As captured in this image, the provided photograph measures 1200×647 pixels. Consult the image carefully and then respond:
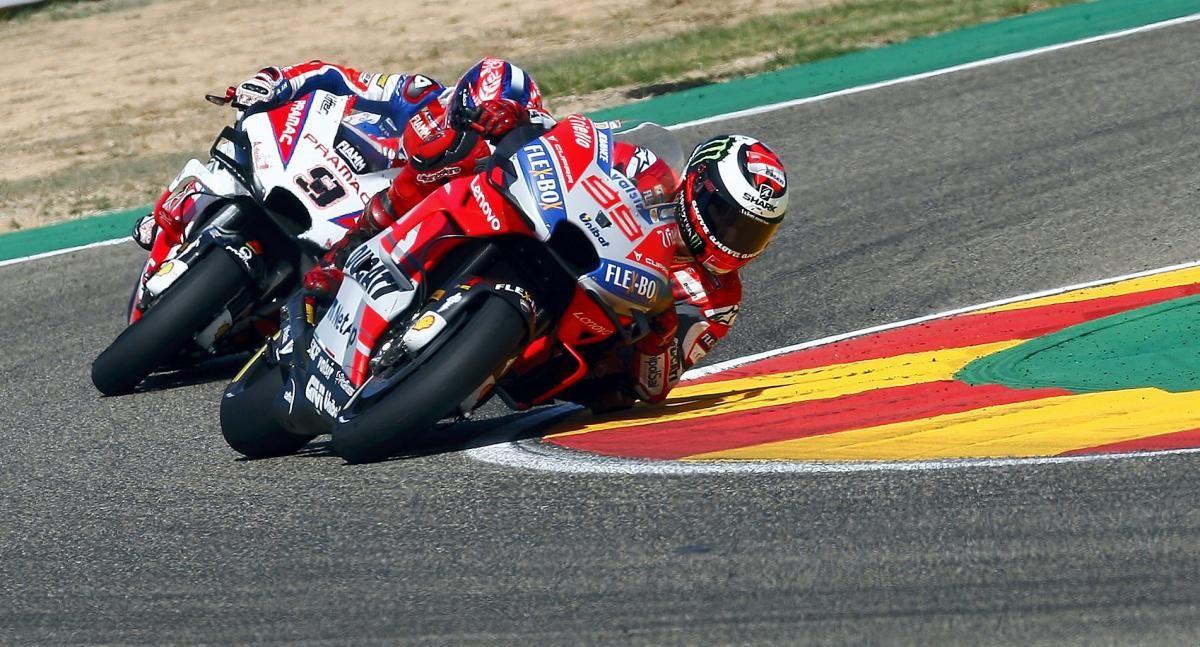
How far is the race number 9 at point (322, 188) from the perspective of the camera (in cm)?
743

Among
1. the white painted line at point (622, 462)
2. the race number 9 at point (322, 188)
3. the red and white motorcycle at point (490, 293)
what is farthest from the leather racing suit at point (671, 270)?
the race number 9 at point (322, 188)

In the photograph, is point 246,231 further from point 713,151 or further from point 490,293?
point 713,151

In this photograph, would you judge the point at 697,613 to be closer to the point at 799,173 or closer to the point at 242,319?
the point at 242,319

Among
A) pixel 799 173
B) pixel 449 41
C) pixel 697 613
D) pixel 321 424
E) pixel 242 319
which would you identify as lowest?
pixel 449 41

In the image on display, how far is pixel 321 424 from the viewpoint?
230 inches

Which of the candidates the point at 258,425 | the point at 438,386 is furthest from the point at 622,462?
the point at 258,425

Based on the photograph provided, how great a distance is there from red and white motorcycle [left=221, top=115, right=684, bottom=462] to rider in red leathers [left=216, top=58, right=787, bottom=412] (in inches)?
4.2

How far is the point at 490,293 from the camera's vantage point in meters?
5.55

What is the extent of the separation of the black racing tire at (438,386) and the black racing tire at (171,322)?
6.77ft

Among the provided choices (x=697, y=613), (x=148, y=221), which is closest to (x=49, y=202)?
(x=148, y=221)

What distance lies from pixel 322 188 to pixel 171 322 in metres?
0.87

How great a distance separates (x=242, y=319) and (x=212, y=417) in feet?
2.70

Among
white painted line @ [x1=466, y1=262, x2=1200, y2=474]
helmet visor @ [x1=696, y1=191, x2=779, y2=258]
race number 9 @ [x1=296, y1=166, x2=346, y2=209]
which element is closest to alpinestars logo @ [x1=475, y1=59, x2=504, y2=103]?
helmet visor @ [x1=696, y1=191, x2=779, y2=258]

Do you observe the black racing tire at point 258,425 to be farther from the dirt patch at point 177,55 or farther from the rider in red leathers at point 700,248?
the dirt patch at point 177,55
